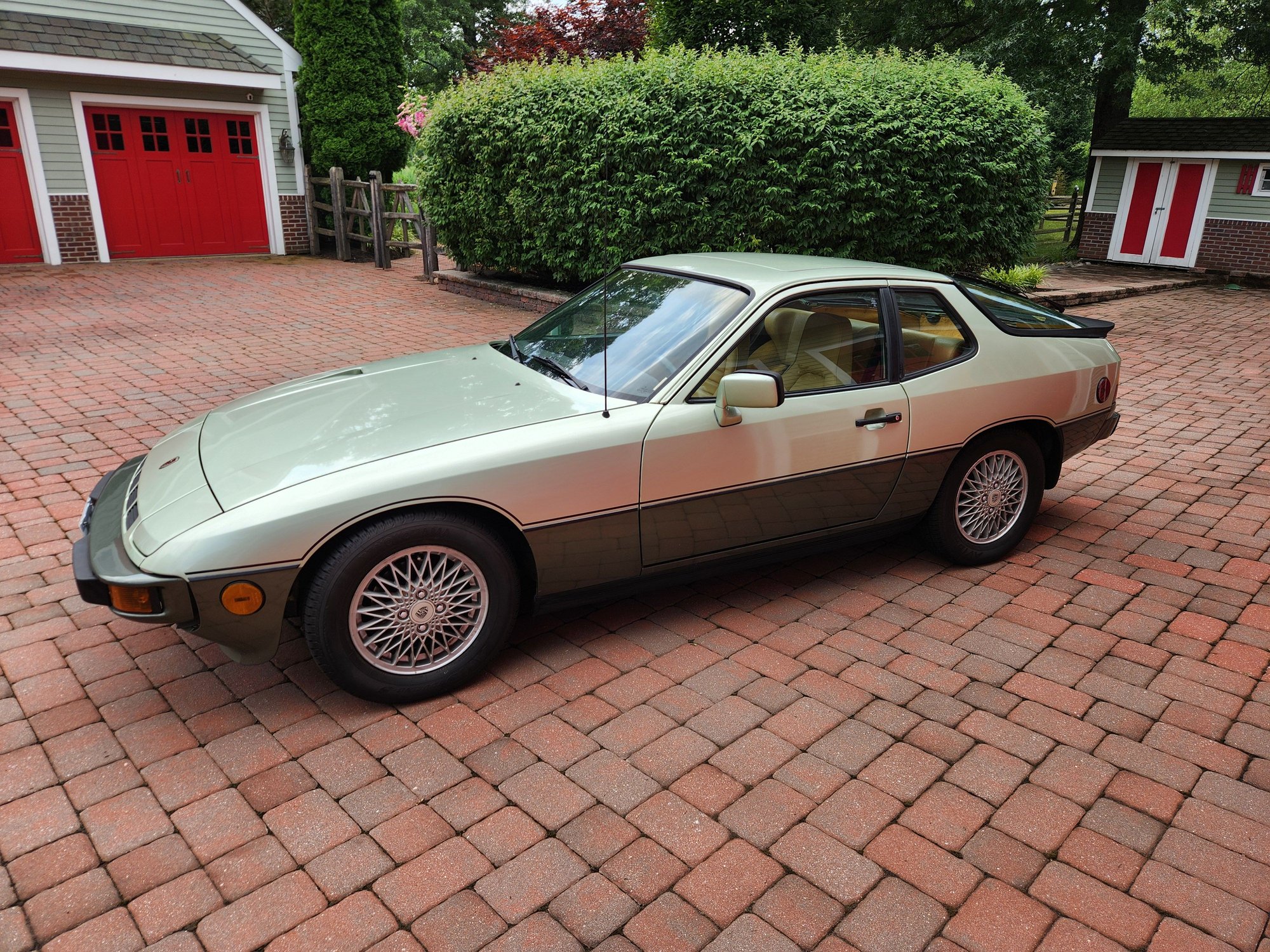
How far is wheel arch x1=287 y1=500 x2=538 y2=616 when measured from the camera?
305 cm

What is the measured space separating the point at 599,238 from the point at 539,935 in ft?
31.0

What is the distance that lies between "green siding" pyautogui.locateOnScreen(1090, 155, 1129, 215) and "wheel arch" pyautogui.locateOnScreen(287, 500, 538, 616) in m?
20.9

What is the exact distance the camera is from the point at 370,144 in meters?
17.0

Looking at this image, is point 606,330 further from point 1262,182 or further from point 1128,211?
point 1128,211

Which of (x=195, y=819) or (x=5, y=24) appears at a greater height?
(x=5, y=24)

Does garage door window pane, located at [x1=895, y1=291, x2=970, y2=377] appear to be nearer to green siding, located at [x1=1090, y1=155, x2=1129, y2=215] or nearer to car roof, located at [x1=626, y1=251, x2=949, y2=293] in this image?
car roof, located at [x1=626, y1=251, x2=949, y2=293]

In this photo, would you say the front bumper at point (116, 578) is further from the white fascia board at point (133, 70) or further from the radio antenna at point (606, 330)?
the white fascia board at point (133, 70)

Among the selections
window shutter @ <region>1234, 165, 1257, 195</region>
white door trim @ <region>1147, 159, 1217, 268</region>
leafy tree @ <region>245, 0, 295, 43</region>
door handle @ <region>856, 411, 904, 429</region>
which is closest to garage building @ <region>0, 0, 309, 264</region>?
leafy tree @ <region>245, 0, 295, 43</region>

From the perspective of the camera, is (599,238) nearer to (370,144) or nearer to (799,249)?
(799,249)

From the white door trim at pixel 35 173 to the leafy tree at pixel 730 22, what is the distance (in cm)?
1072

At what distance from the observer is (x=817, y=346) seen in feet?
12.9

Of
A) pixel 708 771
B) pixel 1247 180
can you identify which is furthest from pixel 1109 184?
pixel 708 771

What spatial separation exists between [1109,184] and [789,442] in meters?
20.2

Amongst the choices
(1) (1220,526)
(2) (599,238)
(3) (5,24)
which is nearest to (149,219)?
(3) (5,24)
